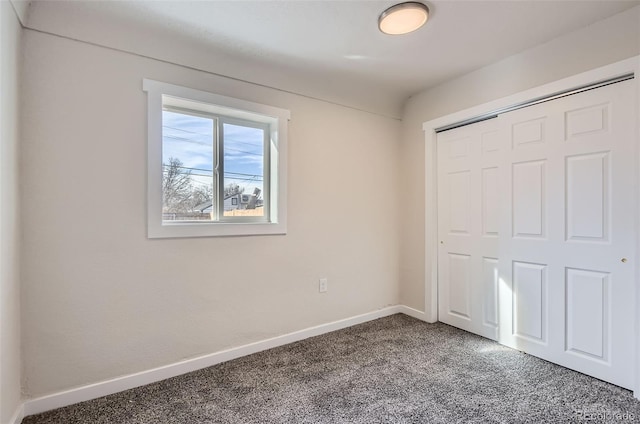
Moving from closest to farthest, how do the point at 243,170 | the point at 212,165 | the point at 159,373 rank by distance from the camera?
the point at 159,373 < the point at 212,165 < the point at 243,170

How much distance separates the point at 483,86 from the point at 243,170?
7.28 ft

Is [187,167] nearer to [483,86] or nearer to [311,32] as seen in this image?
[311,32]

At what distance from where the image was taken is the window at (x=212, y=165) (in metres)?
2.12

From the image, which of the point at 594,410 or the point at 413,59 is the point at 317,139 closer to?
the point at 413,59

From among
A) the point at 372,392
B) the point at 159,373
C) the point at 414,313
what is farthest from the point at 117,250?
the point at 414,313

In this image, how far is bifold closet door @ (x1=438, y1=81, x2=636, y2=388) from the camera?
6.54ft

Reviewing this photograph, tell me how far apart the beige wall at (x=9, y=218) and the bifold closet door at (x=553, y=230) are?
325 cm

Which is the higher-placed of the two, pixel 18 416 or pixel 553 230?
pixel 553 230

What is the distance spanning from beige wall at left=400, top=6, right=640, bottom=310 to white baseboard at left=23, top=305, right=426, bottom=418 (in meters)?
0.97

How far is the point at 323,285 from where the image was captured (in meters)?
2.94

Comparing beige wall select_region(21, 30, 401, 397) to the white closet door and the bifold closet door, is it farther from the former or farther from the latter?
the bifold closet door

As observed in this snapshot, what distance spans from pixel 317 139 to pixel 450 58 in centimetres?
129

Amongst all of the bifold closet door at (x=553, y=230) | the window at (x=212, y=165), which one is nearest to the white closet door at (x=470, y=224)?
the bifold closet door at (x=553, y=230)

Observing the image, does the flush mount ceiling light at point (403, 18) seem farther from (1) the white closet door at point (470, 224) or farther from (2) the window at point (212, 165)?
(1) the white closet door at point (470, 224)
